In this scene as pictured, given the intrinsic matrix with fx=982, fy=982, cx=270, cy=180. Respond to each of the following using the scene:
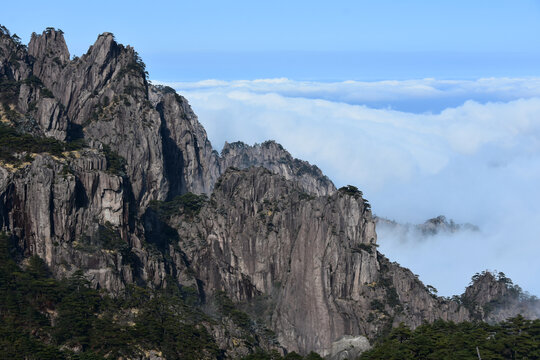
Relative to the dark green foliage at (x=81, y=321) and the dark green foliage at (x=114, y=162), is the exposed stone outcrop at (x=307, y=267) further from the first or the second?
the dark green foliage at (x=81, y=321)

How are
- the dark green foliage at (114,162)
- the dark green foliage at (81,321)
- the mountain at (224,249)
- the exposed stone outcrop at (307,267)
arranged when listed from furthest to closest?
the exposed stone outcrop at (307,267), the dark green foliage at (114,162), the mountain at (224,249), the dark green foliage at (81,321)

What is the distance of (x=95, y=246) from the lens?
16088 centimetres

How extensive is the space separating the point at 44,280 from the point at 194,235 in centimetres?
5023

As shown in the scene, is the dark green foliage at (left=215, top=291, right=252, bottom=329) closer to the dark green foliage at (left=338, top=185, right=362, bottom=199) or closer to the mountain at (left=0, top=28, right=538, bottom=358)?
the mountain at (left=0, top=28, right=538, bottom=358)

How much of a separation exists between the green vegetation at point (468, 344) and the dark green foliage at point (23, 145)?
66.9 m

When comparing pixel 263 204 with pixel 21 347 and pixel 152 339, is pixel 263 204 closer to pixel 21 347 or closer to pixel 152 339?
pixel 152 339

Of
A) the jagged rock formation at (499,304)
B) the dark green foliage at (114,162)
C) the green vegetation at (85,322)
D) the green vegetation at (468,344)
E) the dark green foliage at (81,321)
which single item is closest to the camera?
the green vegetation at (468,344)

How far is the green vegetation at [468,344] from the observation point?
126 m

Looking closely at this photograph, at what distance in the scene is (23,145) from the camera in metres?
167

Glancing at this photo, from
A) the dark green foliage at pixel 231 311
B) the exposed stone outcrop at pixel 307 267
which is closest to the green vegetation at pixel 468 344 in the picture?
the dark green foliage at pixel 231 311

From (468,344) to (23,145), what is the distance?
271 ft

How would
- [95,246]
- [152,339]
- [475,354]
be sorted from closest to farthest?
[475,354] < [152,339] < [95,246]

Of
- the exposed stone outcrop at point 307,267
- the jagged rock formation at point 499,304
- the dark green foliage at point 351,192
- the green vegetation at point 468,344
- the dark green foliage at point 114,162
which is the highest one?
the dark green foliage at point 114,162

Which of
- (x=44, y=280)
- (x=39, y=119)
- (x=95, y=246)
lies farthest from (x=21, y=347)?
(x=39, y=119)
